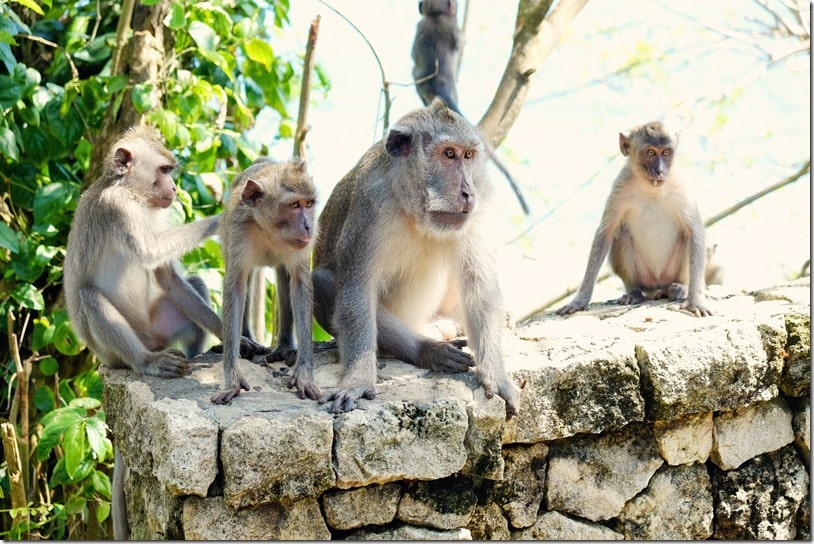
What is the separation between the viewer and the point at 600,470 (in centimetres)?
547

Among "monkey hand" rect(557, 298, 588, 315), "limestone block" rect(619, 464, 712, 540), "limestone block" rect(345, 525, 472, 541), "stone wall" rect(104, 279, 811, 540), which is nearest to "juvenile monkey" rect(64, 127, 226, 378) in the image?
"stone wall" rect(104, 279, 811, 540)

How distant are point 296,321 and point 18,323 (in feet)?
12.1

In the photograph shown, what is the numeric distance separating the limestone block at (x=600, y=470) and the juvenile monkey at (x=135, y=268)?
232 cm

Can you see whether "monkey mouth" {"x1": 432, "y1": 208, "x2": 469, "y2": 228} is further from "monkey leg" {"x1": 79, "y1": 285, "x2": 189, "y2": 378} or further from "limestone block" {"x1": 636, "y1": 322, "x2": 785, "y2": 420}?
"monkey leg" {"x1": 79, "y1": 285, "x2": 189, "y2": 378}

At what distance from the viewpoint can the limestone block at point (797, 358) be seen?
5902 millimetres

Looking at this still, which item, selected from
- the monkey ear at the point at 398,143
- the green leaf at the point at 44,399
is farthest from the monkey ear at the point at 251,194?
the green leaf at the point at 44,399

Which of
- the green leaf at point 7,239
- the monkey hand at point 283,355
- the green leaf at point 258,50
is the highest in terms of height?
the green leaf at point 258,50

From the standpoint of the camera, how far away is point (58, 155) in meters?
7.59

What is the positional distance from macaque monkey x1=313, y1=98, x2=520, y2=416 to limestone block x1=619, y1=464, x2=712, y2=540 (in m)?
1.14

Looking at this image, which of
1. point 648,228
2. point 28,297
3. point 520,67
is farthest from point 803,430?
point 28,297

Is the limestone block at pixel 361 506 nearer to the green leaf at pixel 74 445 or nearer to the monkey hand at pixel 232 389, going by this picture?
the monkey hand at pixel 232 389

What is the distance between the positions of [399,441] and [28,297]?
3.81 m

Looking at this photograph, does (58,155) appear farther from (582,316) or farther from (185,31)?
(582,316)

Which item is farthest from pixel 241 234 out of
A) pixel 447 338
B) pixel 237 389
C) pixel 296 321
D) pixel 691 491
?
pixel 691 491
